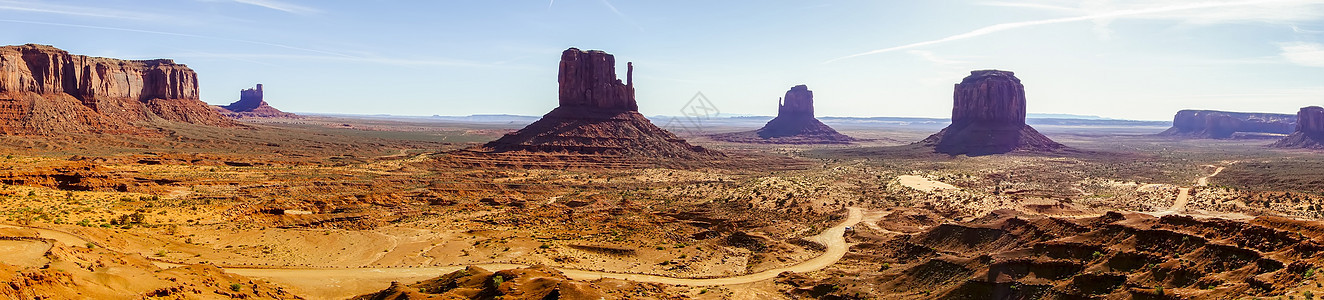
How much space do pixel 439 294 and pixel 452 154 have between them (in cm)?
7602

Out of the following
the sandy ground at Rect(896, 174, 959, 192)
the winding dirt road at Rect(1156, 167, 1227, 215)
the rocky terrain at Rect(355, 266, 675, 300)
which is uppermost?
the rocky terrain at Rect(355, 266, 675, 300)

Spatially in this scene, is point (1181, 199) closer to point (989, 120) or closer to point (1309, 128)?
point (989, 120)

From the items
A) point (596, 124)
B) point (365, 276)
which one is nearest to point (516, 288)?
point (365, 276)

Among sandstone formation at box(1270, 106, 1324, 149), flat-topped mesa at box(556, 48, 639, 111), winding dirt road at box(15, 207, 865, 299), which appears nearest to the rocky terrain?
winding dirt road at box(15, 207, 865, 299)

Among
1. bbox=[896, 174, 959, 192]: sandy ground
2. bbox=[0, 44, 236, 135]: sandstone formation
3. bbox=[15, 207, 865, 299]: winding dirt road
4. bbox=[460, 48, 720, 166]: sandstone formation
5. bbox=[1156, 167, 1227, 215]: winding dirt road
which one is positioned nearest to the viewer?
bbox=[15, 207, 865, 299]: winding dirt road

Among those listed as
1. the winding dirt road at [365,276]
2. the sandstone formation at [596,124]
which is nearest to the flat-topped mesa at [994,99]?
the sandstone formation at [596,124]

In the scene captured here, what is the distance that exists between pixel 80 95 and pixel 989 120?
180759 millimetres

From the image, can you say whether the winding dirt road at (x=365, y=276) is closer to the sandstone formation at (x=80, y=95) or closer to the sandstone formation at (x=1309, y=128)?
the sandstone formation at (x=80, y=95)

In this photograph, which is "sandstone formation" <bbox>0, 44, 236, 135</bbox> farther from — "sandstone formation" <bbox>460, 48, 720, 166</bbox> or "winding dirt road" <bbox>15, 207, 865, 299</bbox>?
"winding dirt road" <bbox>15, 207, 865, 299</bbox>

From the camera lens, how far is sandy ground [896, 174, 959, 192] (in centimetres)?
7738

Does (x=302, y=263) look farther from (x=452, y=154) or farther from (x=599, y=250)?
(x=452, y=154)

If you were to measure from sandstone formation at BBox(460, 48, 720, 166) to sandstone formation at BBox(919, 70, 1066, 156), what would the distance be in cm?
6023

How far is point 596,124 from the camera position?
10619 centimetres

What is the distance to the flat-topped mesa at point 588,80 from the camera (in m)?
108
